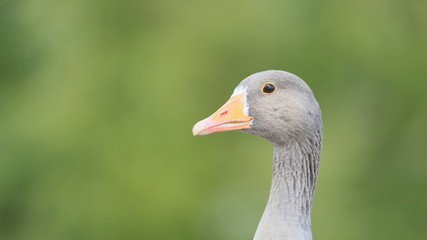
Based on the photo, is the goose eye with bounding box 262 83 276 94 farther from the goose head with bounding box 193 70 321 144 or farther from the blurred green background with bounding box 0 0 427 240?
the blurred green background with bounding box 0 0 427 240

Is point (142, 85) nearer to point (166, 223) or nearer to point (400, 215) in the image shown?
point (166, 223)

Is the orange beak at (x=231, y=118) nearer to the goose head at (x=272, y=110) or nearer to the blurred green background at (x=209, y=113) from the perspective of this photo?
the goose head at (x=272, y=110)

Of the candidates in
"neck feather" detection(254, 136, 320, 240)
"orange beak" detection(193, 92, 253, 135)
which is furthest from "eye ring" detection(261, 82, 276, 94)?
"neck feather" detection(254, 136, 320, 240)

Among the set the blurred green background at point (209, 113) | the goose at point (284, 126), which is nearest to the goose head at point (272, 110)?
the goose at point (284, 126)

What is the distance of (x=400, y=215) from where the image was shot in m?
10.1

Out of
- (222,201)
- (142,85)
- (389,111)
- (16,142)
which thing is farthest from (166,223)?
(389,111)

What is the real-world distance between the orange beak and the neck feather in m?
0.25

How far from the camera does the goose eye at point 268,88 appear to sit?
3904 millimetres

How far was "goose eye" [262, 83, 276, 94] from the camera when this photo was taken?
3904 mm

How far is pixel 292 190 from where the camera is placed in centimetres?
387

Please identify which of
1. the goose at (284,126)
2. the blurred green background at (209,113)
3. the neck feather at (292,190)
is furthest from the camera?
the blurred green background at (209,113)

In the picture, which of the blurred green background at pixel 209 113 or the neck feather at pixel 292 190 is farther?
the blurred green background at pixel 209 113

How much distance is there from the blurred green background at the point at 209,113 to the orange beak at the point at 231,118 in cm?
552

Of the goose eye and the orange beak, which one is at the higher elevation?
the goose eye
